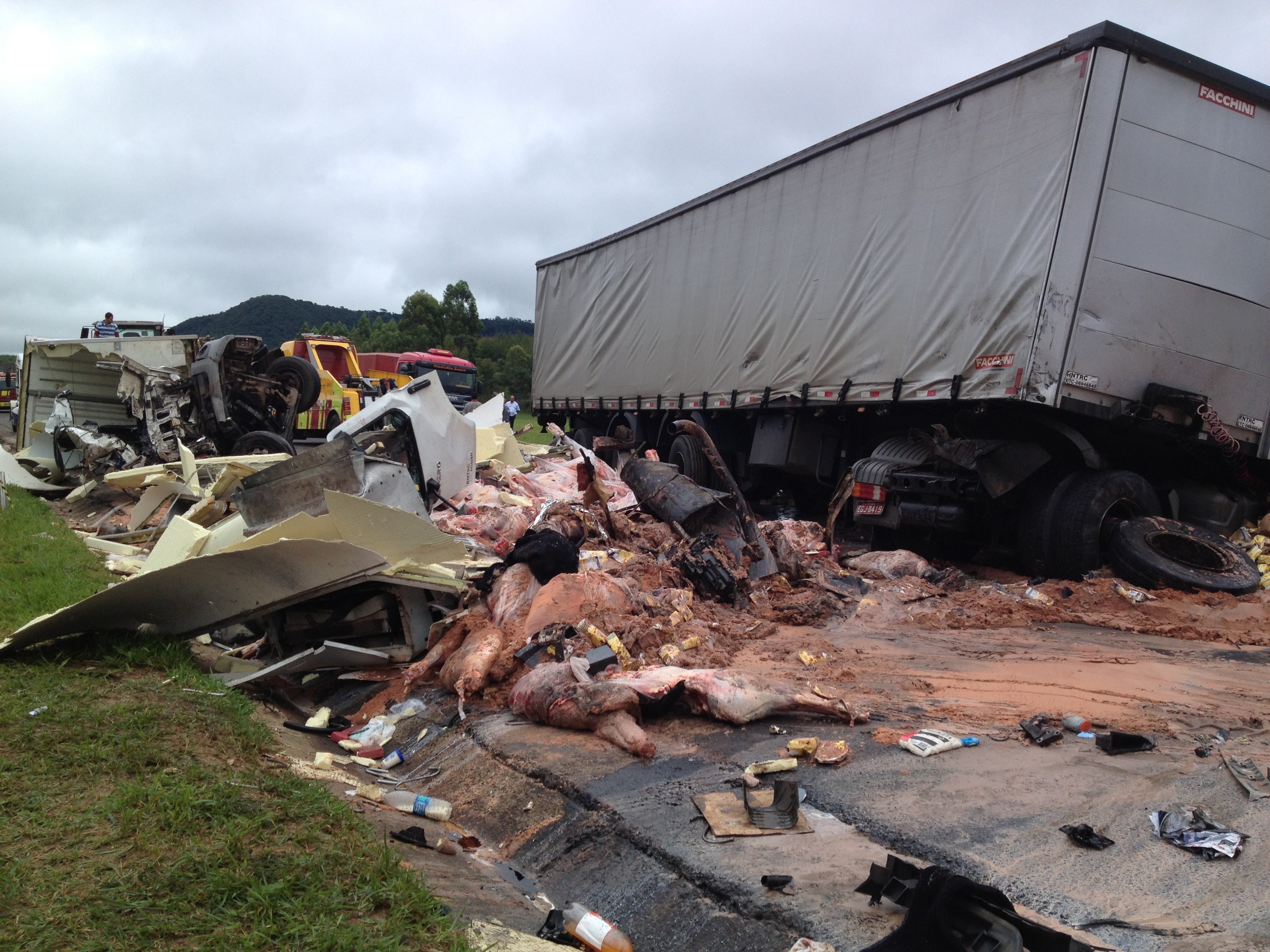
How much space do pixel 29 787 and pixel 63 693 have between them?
1039 millimetres

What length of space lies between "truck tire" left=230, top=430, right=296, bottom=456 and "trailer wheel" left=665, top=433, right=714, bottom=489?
4.79 metres

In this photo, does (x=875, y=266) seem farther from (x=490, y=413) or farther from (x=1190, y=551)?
(x=490, y=413)

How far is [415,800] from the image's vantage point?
11.9ft

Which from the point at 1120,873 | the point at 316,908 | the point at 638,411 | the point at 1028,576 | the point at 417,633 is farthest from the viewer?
the point at 638,411

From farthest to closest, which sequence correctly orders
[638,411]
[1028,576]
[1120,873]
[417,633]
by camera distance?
[638,411]
[1028,576]
[417,633]
[1120,873]

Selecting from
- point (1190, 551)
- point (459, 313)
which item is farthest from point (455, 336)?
point (1190, 551)

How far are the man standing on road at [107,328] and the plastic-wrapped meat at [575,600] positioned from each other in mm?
12794

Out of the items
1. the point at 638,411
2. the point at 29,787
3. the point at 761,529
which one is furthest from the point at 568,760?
the point at 638,411

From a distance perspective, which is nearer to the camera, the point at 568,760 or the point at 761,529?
the point at 568,760

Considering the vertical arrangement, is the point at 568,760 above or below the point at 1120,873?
below

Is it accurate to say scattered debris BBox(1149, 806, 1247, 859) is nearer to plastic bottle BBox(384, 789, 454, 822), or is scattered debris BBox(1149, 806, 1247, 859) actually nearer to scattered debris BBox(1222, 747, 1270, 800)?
scattered debris BBox(1222, 747, 1270, 800)

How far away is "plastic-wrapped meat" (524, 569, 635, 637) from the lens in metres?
5.08

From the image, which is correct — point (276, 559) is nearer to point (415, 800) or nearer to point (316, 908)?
point (415, 800)

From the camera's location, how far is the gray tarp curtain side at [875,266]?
706 centimetres
